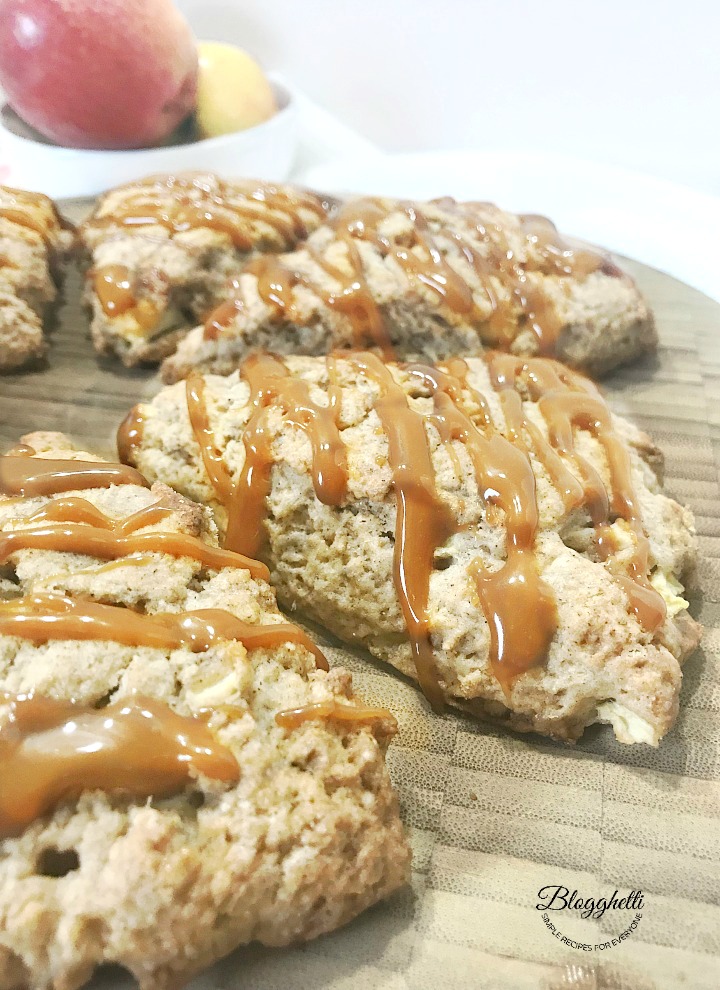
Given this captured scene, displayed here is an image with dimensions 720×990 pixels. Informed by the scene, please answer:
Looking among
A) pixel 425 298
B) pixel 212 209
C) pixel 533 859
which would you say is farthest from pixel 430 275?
pixel 533 859

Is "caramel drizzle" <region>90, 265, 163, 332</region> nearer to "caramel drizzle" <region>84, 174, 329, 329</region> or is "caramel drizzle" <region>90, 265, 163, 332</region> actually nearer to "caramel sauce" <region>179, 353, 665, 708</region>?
"caramel drizzle" <region>84, 174, 329, 329</region>

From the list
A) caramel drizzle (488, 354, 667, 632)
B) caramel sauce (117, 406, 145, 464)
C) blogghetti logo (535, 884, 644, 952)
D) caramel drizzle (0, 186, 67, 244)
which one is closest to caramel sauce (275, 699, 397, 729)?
blogghetti logo (535, 884, 644, 952)

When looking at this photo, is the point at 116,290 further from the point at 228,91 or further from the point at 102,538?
the point at 102,538

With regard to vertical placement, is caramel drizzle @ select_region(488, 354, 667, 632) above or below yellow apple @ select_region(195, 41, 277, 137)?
below

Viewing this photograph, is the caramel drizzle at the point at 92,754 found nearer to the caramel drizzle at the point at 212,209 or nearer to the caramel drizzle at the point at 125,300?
the caramel drizzle at the point at 125,300

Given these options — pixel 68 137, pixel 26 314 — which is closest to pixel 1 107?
pixel 68 137

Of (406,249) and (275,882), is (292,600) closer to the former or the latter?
(275,882)

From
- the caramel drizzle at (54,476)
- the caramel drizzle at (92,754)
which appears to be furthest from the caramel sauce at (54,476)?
the caramel drizzle at (92,754)
